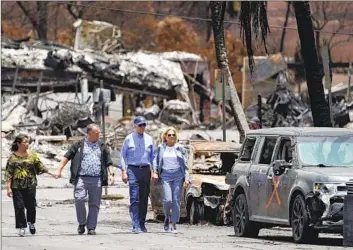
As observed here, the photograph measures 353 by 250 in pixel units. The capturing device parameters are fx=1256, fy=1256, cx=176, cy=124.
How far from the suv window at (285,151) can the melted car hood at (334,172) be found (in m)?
0.72

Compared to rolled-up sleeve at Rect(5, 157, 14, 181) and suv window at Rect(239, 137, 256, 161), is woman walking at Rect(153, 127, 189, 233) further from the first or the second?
rolled-up sleeve at Rect(5, 157, 14, 181)

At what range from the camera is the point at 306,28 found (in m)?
26.1

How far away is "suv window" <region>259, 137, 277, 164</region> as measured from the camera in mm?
18938

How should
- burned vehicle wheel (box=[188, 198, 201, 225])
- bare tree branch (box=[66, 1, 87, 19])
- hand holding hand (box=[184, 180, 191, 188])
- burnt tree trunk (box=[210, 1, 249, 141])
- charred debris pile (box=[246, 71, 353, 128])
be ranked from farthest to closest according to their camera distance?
bare tree branch (box=[66, 1, 87, 19]) < charred debris pile (box=[246, 71, 353, 128]) < burnt tree trunk (box=[210, 1, 249, 141]) < burned vehicle wheel (box=[188, 198, 201, 225]) < hand holding hand (box=[184, 180, 191, 188])

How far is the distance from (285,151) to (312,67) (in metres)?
7.99

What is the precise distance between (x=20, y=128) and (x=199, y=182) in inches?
1140

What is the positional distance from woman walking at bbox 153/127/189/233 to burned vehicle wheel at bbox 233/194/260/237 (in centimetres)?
101

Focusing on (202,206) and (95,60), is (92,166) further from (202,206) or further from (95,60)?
(95,60)

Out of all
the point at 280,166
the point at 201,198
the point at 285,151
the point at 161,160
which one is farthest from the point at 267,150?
the point at 201,198

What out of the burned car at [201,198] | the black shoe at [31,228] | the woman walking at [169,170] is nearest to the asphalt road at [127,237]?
the black shoe at [31,228]

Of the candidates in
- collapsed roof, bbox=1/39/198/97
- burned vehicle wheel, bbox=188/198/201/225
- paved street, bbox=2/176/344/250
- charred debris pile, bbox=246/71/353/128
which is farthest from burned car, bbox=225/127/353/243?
collapsed roof, bbox=1/39/198/97

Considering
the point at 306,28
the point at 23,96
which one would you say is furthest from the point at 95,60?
the point at 306,28

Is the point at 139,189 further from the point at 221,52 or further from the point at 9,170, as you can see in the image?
the point at 221,52

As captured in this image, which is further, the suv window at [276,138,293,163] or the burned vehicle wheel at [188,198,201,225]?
the burned vehicle wheel at [188,198,201,225]
